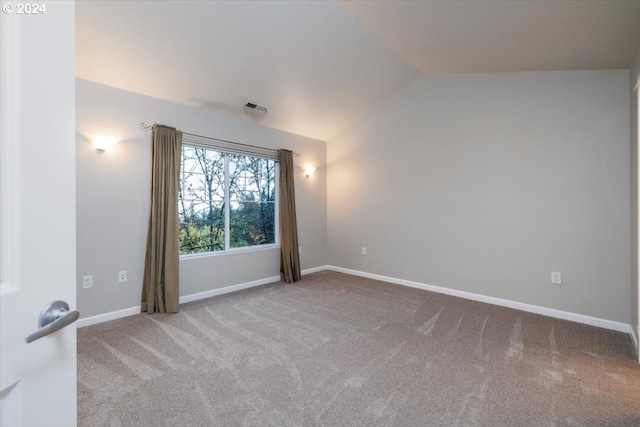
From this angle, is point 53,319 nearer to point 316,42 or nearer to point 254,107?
point 316,42

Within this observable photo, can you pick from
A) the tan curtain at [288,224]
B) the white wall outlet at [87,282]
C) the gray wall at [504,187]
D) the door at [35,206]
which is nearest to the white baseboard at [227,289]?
the tan curtain at [288,224]

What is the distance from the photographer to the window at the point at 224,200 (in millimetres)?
3850

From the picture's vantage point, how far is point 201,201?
3.97m

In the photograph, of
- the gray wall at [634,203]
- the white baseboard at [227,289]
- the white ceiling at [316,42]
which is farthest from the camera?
the white baseboard at [227,289]

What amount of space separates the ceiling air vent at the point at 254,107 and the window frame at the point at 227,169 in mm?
523

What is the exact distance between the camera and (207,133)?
3902 millimetres

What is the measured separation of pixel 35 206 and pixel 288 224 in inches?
161

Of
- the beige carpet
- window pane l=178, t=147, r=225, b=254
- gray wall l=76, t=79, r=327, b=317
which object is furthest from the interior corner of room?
the beige carpet

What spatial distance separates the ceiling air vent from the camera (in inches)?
153

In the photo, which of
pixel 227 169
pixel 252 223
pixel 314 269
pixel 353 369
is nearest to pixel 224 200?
pixel 227 169

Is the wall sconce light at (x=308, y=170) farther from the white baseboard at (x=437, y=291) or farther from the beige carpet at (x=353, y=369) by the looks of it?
the beige carpet at (x=353, y=369)

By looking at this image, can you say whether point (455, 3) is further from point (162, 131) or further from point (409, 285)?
point (409, 285)

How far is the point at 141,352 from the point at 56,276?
7.32 feet

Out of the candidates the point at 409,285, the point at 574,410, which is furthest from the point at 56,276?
the point at 409,285
